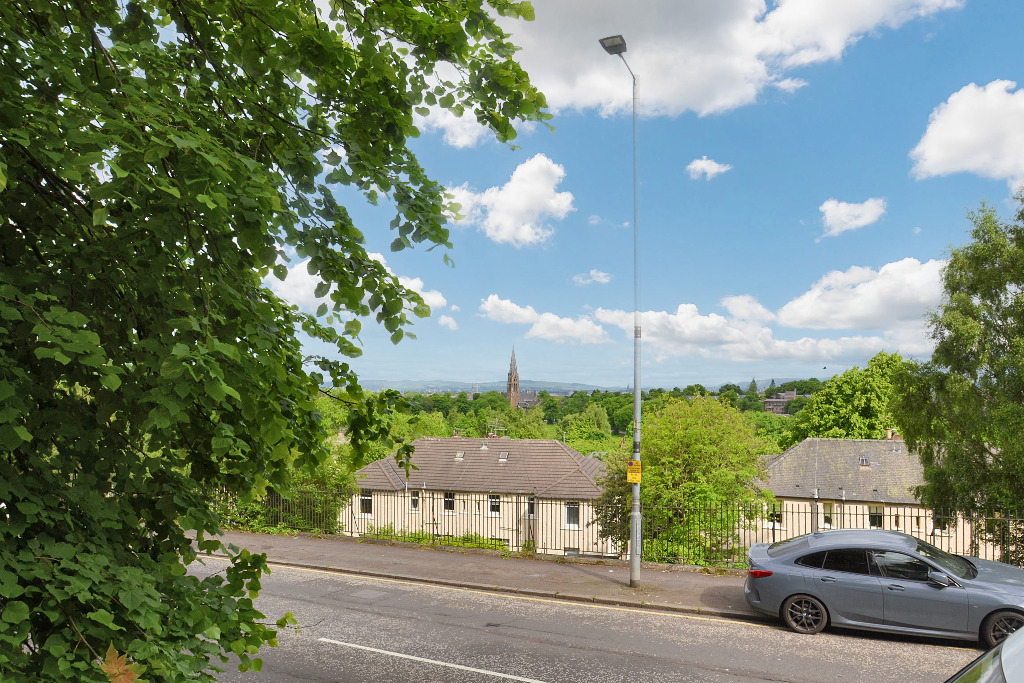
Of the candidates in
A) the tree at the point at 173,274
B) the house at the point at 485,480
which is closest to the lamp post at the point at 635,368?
the tree at the point at 173,274

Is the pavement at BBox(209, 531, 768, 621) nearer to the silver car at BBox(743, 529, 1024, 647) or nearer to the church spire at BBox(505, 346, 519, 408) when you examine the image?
the silver car at BBox(743, 529, 1024, 647)

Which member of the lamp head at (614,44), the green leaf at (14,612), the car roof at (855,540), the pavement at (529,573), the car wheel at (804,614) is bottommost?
the pavement at (529,573)

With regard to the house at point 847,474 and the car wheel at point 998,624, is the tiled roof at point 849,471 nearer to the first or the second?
the house at point 847,474

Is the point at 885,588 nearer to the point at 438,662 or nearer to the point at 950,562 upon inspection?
the point at 950,562

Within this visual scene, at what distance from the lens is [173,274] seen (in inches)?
126

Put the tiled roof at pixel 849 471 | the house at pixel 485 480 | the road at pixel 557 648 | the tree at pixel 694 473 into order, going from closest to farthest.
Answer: the road at pixel 557 648
the tree at pixel 694 473
the house at pixel 485 480
the tiled roof at pixel 849 471

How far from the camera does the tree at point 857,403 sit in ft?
164

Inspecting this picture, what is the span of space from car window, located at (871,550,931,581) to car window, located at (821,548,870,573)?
17 centimetres

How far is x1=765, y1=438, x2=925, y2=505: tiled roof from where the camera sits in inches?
1832

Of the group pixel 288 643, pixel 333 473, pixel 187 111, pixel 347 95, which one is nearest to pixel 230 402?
pixel 187 111

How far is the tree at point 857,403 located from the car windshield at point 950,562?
146ft

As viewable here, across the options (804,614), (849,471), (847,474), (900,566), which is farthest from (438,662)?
(849,471)

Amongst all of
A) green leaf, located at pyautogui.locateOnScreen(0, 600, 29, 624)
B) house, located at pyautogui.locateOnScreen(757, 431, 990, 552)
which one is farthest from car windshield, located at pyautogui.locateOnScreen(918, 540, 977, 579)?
house, located at pyautogui.locateOnScreen(757, 431, 990, 552)

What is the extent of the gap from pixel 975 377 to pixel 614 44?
Answer: 14.1m
